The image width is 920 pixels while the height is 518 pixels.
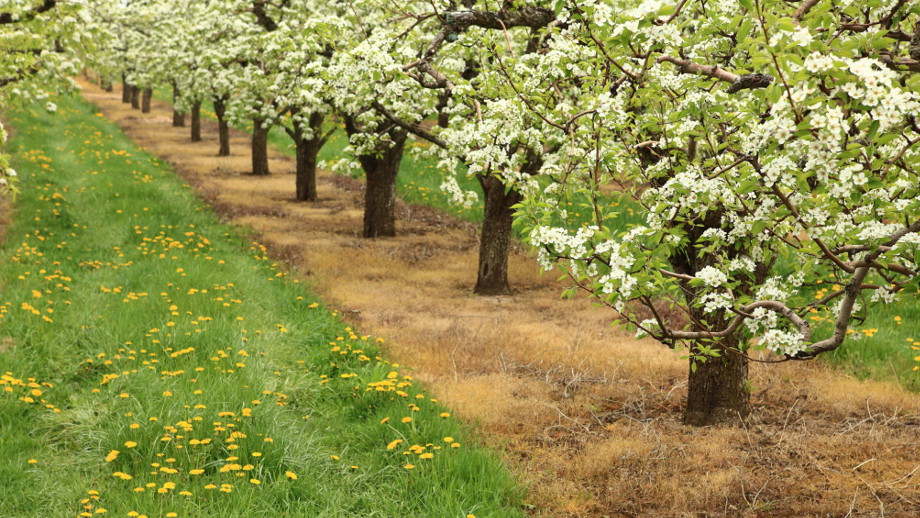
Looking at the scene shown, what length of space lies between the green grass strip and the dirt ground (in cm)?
64

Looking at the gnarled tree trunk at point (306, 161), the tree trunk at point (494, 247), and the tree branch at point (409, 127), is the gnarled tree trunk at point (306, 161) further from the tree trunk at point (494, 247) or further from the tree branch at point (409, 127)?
the tree trunk at point (494, 247)

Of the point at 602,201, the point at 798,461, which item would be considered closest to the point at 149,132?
the point at 602,201

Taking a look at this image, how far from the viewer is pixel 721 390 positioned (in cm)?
715

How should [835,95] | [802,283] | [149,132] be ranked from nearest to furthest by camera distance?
[835,95]
[802,283]
[149,132]

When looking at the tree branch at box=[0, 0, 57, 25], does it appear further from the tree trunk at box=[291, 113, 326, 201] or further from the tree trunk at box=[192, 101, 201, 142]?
the tree trunk at box=[192, 101, 201, 142]

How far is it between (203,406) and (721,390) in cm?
482

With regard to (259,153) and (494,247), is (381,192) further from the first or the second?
(259,153)

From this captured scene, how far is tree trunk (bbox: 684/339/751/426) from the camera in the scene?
281 inches

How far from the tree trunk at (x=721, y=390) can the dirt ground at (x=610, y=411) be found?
0.20 metres

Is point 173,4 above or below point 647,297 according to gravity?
above

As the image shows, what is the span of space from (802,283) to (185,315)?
7071mm

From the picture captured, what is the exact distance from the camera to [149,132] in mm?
37781

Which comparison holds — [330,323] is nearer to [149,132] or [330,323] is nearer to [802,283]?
[802,283]

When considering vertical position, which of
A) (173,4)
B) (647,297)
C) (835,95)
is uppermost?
(173,4)
